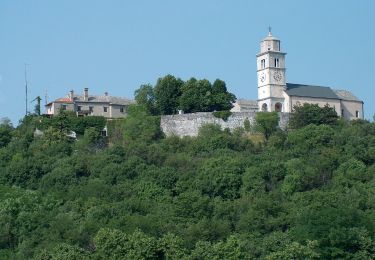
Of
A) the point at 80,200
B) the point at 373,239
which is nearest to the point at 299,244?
the point at 373,239

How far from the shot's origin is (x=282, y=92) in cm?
7644

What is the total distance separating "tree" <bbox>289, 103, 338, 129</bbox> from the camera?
7150 cm

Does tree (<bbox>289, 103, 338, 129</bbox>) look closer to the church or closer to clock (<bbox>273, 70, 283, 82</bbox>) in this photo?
the church

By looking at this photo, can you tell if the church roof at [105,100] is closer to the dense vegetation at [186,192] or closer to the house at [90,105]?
the house at [90,105]

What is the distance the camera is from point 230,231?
55.0m

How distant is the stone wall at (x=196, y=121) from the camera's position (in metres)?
71.1

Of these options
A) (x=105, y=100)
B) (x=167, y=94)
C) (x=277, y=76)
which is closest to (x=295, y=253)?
(x=167, y=94)

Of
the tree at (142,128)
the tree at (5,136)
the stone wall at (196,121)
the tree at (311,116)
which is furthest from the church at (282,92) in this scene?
the tree at (5,136)

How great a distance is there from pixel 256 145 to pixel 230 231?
15585 mm

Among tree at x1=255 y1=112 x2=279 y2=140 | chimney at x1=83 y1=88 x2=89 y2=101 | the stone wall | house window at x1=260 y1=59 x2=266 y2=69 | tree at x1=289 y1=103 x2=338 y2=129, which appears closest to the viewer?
tree at x1=255 y1=112 x2=279 y2=140

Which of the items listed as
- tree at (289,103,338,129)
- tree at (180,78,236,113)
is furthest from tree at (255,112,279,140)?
tree at (180,78,236,113)

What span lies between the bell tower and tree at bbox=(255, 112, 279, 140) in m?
4.43

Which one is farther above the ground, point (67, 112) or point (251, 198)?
point (67, 112)

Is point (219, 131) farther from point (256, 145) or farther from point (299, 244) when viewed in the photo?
point (299, 244)
